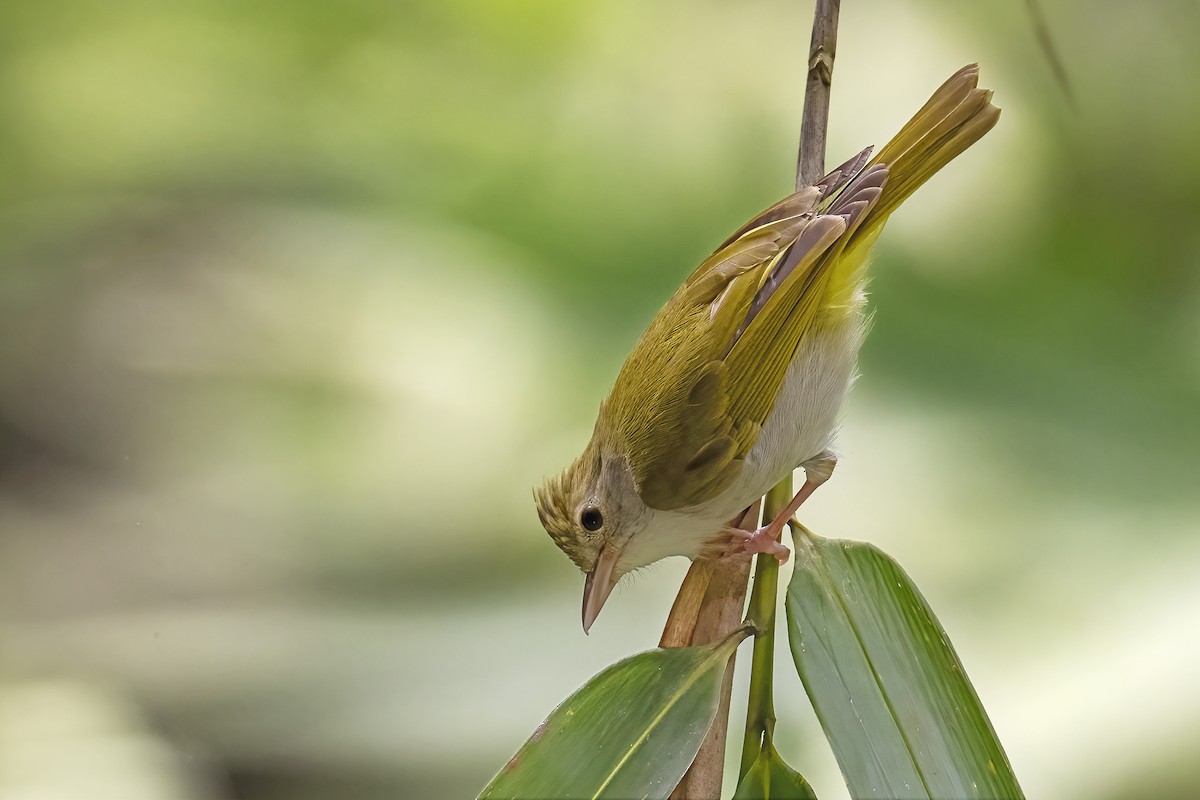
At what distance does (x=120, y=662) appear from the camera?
1.45 m

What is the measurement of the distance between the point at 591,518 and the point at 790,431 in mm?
208

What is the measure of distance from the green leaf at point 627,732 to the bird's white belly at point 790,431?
0.75 ft

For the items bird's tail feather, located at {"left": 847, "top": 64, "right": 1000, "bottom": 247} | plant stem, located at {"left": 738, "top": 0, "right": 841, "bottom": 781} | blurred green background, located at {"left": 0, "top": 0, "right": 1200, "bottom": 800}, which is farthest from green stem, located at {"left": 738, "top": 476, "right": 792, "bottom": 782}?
blurred green background, located at {"left": 0, "top": 0, "right": 1200, "bottom": 800}

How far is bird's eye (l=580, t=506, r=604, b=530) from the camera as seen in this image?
32.4 inches

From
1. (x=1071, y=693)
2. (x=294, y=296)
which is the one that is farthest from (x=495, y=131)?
(x=1071, y=693)

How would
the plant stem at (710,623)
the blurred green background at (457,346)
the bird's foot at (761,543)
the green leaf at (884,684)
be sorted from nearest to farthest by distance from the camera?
1. the green leaf at (884,684)
2. the plant stem at (710,623)
3. the bird's foot at (761,543)
4. the blurred green background at (457,346)

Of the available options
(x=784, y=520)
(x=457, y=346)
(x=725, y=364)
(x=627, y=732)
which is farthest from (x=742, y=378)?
(x=457, y=346)

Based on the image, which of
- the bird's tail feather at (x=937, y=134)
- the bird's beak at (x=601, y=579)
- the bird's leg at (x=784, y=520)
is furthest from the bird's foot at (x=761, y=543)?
the bird's tail feather at (x=937, y=134)

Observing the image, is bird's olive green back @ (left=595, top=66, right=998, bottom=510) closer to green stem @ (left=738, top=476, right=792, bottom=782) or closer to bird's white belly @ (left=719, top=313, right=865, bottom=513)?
bird's white belly @ (left=719, top=313, right=865, bottom=513)

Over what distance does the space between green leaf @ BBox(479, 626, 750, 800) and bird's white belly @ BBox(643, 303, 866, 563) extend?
0.23 m

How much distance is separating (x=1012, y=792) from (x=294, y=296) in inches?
54.1

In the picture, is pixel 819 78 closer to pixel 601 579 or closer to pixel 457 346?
pixel 601 579

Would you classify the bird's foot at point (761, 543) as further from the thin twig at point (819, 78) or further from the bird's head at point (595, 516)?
the thin twig at point (819, 78)

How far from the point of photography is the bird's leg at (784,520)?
2.48 ft
